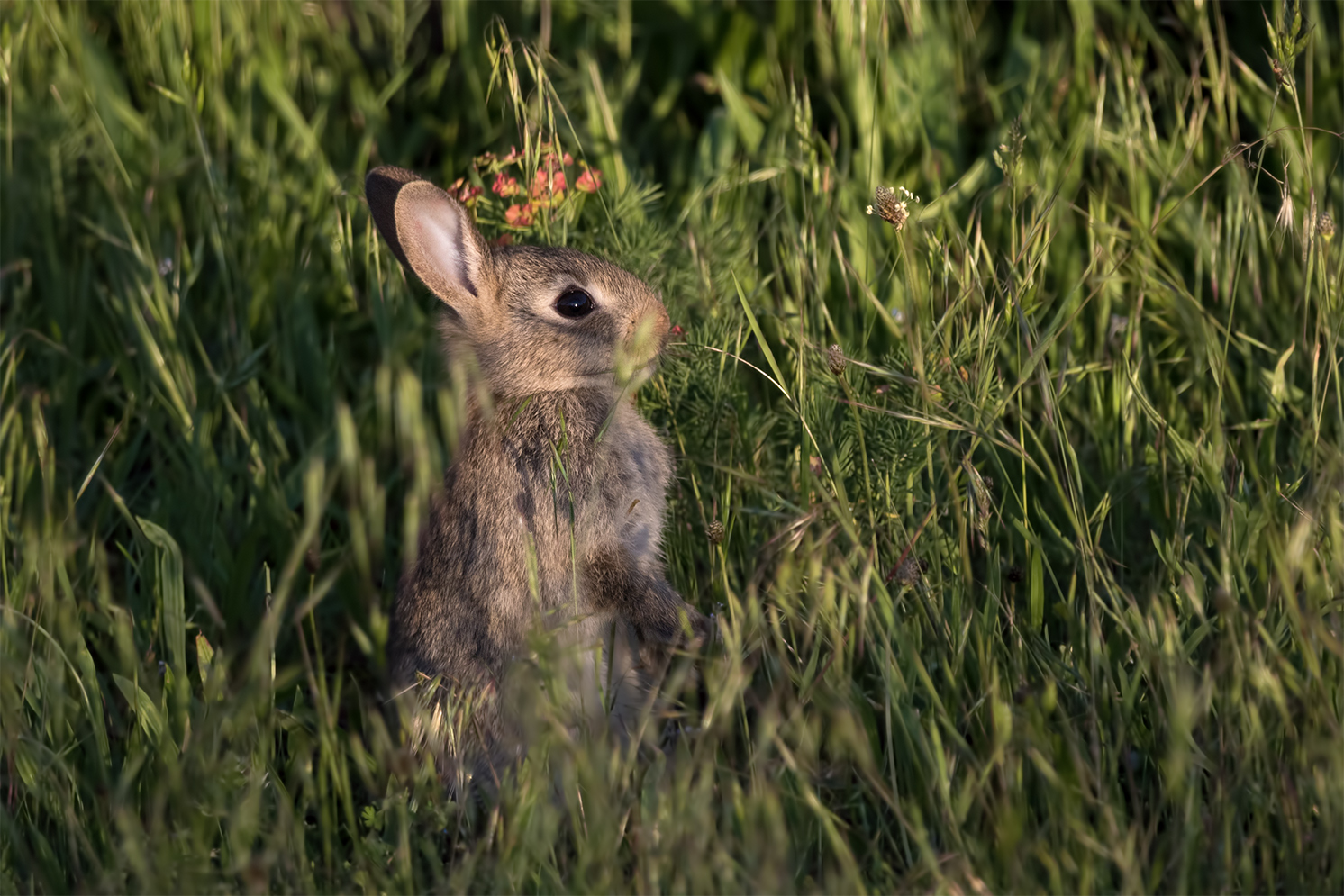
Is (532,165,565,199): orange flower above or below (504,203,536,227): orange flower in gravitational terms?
above

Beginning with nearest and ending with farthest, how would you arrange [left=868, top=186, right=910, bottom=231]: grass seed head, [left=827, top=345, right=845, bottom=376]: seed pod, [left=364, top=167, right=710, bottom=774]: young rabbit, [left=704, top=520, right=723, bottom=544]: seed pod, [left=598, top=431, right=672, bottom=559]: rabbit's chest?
[left=868, top=186, right=910, bottom=231]: grass seed head → [left=827, top=345, right=845, bottom=376]: seed pod → [left=704, top=520, right=723, bottom=544]: seed pod → [left=364, top=167, right=710, bottom=774]: young rabbit → [left=598, top=431, right=672, bottom=559]: rabbit's chest

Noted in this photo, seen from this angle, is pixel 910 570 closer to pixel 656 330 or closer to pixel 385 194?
pixel 656 330

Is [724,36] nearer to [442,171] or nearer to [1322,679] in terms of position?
[442,171]

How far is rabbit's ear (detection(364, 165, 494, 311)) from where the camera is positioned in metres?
→ 3.83

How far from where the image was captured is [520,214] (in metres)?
4.10

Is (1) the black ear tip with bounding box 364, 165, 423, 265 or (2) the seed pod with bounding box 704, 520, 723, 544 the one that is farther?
(1) the black ear tip with bounding box 364, 165, 423, 265

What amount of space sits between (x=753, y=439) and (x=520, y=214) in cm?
95

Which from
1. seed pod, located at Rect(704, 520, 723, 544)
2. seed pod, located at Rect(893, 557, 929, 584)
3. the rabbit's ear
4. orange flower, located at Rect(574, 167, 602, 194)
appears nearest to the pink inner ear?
the rabbit's ear

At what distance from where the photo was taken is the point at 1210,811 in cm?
256

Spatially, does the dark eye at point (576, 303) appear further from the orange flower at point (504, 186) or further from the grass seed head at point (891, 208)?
the grass seed head at point (891, 208)

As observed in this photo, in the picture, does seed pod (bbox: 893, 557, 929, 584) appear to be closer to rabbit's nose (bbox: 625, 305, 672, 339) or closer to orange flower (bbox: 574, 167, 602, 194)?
rabbit's nose (bbox: 625, 305, 672, 339)

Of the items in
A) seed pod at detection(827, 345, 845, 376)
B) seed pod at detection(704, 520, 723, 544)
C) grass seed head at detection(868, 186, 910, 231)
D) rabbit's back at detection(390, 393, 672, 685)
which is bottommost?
rabbit's back at detection(390, 393, 672, 685)

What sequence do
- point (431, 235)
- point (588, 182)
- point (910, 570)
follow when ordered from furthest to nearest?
point (588, 182) → point (431, 235) → point (910, 570)

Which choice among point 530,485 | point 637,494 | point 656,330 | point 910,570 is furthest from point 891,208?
point 530,485
